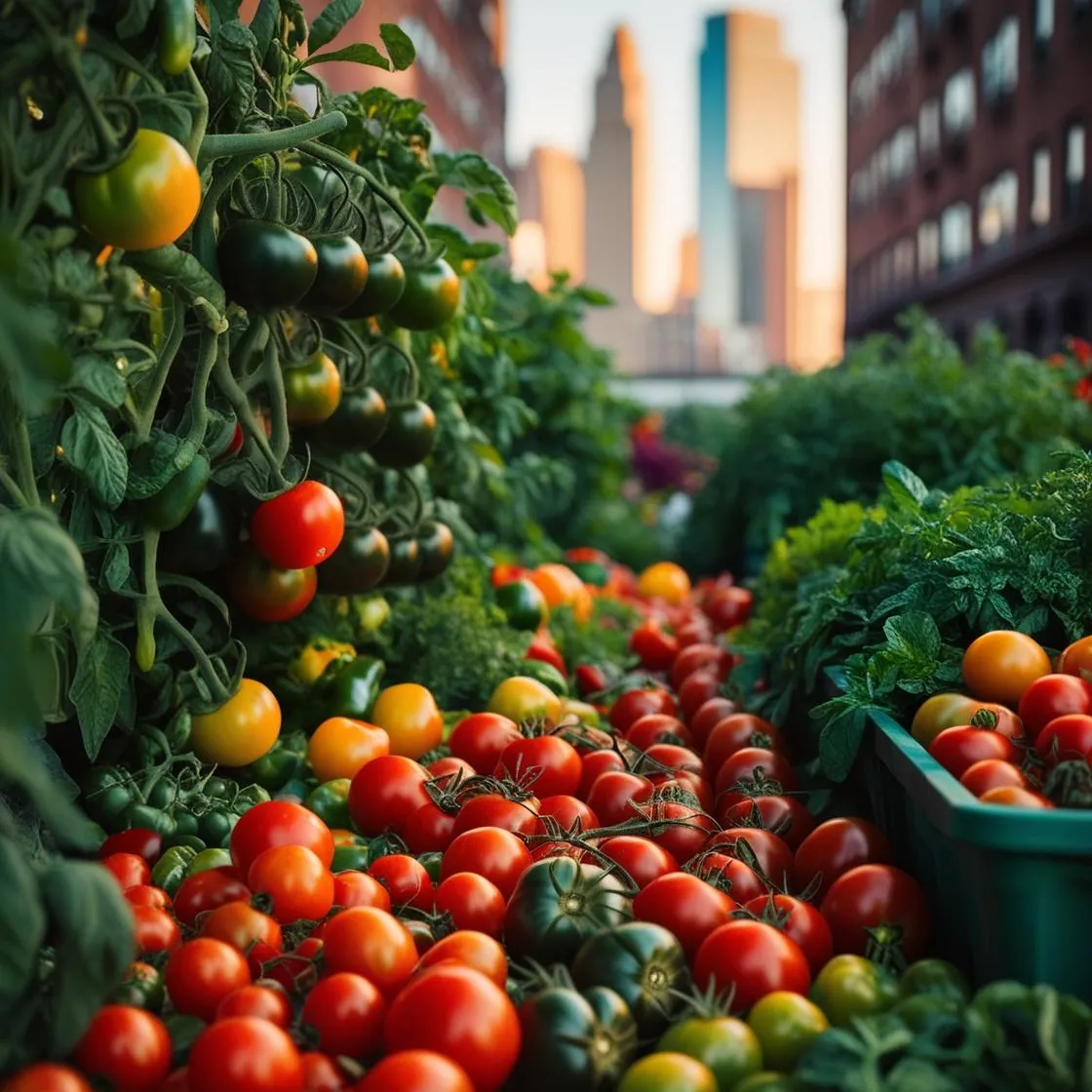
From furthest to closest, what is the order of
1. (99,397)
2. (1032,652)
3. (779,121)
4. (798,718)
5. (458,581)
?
(779,121) < (458,581) < (798,718) < (1032,652) < (99,397)

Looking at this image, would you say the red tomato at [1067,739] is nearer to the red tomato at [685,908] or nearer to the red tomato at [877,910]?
the red tomato at [877,910]

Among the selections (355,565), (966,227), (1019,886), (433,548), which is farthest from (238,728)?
(966,227)

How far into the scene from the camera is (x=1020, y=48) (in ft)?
80.0

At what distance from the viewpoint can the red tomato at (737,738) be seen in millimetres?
3281

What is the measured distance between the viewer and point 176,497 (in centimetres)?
262

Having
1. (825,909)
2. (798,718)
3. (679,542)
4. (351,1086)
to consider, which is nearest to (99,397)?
(351,1086)

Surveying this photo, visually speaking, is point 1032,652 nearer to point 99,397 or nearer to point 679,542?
point 99,397

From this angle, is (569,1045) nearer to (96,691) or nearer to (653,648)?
(96,691)

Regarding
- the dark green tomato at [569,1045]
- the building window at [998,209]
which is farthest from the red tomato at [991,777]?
the building window at [998,209]

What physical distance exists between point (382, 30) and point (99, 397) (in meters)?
1.44

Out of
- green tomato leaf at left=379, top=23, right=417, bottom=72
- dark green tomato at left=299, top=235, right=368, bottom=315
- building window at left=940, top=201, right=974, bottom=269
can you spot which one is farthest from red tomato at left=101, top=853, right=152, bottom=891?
building window at left=940, top=201, right=974, bottom=269

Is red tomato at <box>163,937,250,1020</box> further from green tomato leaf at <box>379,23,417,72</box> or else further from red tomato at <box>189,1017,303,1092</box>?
green tomato leaf at <box>379,23,417,72</box>

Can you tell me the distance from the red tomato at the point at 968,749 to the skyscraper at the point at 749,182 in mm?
117793

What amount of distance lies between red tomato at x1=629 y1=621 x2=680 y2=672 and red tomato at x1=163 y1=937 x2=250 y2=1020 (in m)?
3.17
